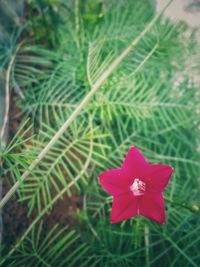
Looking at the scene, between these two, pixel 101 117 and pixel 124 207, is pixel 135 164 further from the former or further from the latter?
pixel 101 117

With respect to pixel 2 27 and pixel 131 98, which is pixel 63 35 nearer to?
pixel 2 27

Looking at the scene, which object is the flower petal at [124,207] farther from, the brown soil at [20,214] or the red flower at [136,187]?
the brown soil at [20,214]

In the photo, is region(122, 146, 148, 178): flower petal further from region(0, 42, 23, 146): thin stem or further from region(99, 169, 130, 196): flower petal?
region(0, 42, 23, 146): thin stem

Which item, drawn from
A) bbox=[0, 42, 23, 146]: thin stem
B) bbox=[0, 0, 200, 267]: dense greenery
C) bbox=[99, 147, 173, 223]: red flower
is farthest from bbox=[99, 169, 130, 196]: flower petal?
bbox=[0, 42, 23, 146]: thin stem

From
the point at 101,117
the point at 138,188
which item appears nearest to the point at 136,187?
the point at 138,188

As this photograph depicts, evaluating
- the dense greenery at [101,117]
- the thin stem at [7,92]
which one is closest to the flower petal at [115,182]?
the dense greenery at [101,117]

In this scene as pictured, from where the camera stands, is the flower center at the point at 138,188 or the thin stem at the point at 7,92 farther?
the thin stem at the point at 7,92
